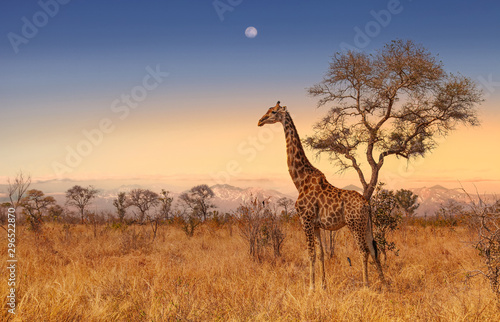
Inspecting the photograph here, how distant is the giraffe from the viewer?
6.99m

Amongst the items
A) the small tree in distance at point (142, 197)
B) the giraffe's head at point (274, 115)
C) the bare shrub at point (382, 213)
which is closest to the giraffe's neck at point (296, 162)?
the giraffe's head at point (274, 115)

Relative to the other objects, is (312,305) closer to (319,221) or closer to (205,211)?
(319,221)

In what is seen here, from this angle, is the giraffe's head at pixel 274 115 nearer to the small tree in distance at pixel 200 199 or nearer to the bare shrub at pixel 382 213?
the bare shrub at pixel 382 213

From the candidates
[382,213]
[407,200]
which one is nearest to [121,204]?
[407,200]

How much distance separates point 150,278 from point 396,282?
5654 millimetres

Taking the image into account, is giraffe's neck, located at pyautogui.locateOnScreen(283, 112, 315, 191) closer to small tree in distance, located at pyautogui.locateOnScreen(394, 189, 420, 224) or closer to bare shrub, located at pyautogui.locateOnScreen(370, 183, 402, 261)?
bare shrub, located at pyautogui.locateOnScreen(370, 183, 402, 261)

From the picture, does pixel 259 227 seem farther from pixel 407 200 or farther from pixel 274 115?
pixel 407 200

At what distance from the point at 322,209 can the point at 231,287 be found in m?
2.40

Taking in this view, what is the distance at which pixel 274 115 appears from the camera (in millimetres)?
8250

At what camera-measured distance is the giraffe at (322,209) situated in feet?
22.9

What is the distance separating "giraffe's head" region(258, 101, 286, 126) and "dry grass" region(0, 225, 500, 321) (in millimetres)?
3483

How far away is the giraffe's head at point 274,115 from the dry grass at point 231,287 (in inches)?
137

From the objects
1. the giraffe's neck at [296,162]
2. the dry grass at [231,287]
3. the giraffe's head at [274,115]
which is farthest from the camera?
the giraffe's head at [274,115]

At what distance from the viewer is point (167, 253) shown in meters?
11.9
